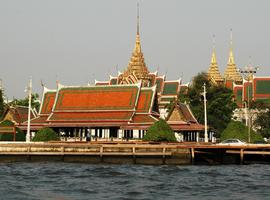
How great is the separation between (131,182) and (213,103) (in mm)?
53657

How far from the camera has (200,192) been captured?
3133 cm

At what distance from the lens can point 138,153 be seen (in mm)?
50531

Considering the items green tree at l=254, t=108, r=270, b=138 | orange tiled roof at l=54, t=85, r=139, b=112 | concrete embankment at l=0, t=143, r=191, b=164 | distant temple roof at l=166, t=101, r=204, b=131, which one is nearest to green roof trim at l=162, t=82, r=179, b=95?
green tree at l=254, t=108, r=270, b=138

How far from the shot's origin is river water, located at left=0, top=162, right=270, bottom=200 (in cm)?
3027

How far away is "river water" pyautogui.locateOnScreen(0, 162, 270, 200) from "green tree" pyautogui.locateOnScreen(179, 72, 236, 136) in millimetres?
39344

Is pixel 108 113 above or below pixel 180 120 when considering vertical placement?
above

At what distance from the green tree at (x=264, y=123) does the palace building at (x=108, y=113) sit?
14.5 meters

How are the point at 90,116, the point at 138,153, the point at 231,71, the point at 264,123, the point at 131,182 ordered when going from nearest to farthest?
the point at 131,182, the point at 138,153, the point at 90,116, the point at 264,123, the point at 231,71

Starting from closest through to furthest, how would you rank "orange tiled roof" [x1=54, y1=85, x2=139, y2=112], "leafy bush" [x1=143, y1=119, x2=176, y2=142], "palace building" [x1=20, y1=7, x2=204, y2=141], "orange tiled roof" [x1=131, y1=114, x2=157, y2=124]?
"leafy bush" [x1=143, y1=119, x2=176, y2=142] < "orange tiled roof" [x1=131, y1=114, x2=157, y2=124] < "palace building" [x1=20, y1=7, x2=204, y2=141] < "orange tiled roof" [x1=54, y1=85, x2=139, y2=112]

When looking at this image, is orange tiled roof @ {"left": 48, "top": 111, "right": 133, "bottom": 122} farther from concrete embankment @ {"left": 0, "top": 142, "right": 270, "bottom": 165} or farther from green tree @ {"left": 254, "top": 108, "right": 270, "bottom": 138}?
green tree @ {"left": 254, "top": 108, "right": 270, "bottom": 138}

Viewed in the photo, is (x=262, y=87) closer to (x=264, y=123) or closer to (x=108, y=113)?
(x=264, y=123)

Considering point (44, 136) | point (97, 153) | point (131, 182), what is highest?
point (44, 136)

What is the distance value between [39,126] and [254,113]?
4212cm

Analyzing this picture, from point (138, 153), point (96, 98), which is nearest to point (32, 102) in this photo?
point (96, 98)
